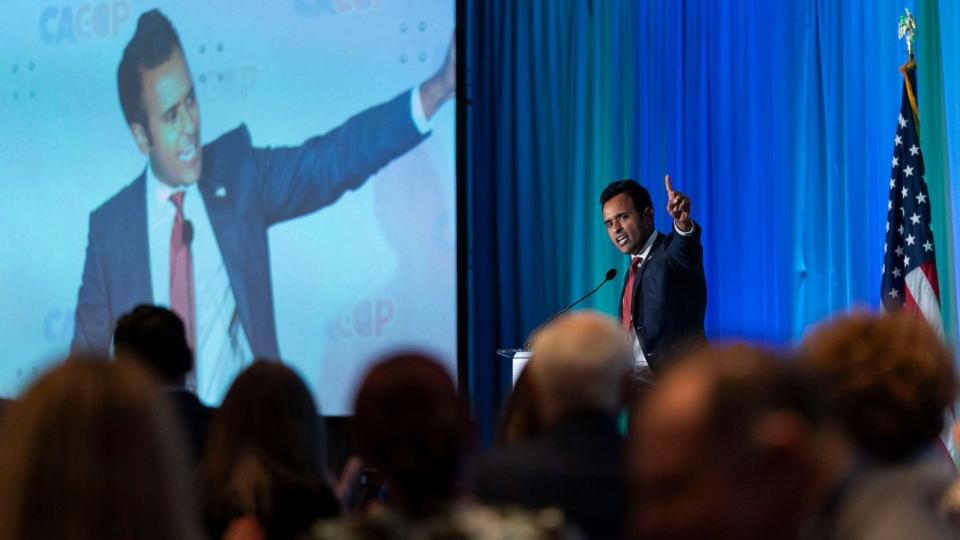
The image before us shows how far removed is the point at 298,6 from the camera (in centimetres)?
648

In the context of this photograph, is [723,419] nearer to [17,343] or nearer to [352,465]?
[352,465]

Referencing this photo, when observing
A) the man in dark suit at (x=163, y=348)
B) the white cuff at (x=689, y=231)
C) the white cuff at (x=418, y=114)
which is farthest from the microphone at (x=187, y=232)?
the man in dark suit at (x=163, y=348)

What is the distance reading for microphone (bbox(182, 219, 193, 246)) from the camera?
651cm

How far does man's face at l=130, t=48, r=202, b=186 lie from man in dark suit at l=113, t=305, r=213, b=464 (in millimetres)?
3199

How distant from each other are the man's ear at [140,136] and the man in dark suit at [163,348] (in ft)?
10.8

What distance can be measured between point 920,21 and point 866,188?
2.63ft

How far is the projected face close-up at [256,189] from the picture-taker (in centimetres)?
636

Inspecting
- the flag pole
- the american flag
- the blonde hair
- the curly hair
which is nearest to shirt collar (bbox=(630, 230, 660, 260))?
the american flag

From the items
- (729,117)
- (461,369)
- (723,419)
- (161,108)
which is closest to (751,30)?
(729,117)

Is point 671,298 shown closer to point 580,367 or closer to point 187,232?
point 187,232

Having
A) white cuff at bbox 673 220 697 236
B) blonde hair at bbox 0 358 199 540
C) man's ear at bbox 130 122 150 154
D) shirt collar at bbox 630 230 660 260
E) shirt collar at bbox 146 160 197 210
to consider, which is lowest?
shirt collar at bbox 630 230 660 260

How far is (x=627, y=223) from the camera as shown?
18.3 ft

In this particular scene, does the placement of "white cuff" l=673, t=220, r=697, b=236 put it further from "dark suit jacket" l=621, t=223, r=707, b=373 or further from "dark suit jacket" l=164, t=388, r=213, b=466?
"dark suit jacket" l=164, t=388, r=213, b=466

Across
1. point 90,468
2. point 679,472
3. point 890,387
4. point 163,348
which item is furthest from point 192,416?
point 679,472
